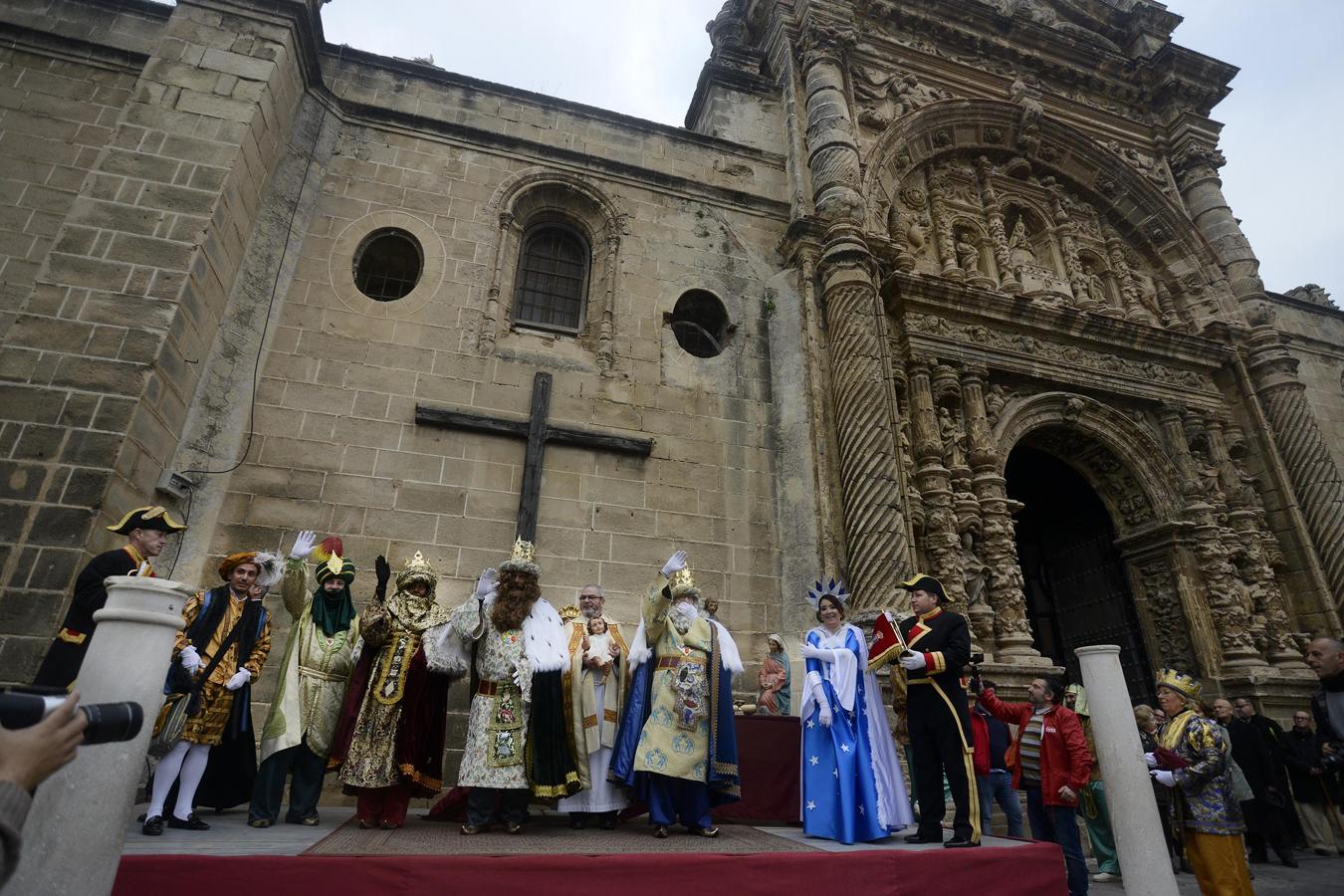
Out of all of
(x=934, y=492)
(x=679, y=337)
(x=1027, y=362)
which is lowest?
(x=934, y=492)

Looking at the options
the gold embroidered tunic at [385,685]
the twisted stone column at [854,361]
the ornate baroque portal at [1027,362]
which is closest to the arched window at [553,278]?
the ornate baroque portal at [1027,362]

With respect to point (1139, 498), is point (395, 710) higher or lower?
lower

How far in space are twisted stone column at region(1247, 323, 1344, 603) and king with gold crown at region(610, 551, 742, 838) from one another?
33.2ft

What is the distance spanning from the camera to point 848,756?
191 inches

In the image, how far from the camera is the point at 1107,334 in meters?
10.9

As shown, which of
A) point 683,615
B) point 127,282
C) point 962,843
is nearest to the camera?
point 962,843

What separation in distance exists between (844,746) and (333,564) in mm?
3830

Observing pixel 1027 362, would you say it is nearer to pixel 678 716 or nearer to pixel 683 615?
pixel 683 615

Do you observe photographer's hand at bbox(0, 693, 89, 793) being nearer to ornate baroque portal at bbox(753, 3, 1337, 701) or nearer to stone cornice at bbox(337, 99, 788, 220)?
ornate baroque portal at bbox(753, 3, 1337, 701)

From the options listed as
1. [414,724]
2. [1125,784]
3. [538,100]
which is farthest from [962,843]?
[538,100]

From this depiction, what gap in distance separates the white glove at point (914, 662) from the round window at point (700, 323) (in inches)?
212

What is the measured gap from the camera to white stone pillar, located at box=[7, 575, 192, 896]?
7.83 feet

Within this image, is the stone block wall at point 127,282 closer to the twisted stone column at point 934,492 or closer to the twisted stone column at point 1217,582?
the twisted stone column at point 934,492

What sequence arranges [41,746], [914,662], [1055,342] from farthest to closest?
[1055,342] < [914,662] < [41,746]
